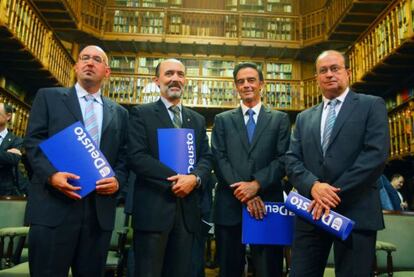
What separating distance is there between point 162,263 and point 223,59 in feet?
32.2

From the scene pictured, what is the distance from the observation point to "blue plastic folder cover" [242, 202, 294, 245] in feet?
6.41

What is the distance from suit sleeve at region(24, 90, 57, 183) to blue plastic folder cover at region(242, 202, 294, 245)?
3.15 feet

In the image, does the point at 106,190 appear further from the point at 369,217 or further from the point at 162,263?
the point at 369,217

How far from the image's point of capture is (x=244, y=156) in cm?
217

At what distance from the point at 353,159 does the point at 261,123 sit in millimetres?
601

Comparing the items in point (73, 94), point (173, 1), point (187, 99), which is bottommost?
point (73, 94)

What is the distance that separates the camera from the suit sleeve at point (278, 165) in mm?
2039

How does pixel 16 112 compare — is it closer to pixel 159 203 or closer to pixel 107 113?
pixel 107 113

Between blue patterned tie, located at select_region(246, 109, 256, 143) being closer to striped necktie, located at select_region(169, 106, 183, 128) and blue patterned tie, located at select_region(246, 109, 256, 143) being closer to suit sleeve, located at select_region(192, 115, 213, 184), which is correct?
suit sleeve, located at select_region(192, 115, 213, 184)

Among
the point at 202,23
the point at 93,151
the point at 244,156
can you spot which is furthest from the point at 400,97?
the point at 93,151

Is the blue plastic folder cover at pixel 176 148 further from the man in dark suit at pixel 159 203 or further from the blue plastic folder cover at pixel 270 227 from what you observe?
the blue plastic folder cover at pixel 270 227

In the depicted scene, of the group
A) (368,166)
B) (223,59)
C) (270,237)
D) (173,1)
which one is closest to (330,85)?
(368,166)

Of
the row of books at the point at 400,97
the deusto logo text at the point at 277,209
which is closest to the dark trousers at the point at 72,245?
the deusto logo text at the point at 277,209

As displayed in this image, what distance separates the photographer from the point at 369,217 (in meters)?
1.69
